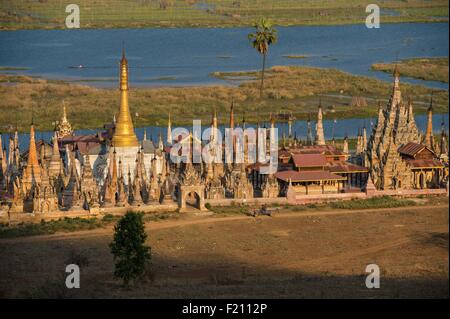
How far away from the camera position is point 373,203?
62.8 meters

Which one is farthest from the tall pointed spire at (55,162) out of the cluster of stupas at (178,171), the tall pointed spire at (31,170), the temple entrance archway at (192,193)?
the temple entrance archway at (192,193)

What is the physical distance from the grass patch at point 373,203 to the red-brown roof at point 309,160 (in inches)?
115

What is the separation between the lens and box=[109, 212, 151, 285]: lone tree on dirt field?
45.2 meters

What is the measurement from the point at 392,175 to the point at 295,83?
61692 mm

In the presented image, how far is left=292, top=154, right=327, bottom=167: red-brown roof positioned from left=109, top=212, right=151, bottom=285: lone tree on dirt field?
19833 millimetres

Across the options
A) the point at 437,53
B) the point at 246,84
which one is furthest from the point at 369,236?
the point at 437,53

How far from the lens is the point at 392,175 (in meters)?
66.1

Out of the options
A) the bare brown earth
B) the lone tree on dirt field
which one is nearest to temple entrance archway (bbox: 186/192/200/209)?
the bare brown earth

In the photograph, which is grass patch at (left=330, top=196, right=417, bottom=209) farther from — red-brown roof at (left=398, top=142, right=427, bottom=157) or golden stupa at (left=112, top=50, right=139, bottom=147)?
golden stupa at (left=112, top=50, right=139, bottom=147)

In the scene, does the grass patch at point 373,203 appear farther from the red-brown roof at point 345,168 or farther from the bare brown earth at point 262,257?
the red-brown roof at point 345,168

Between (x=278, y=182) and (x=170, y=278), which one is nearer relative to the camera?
(x=170, y=278)

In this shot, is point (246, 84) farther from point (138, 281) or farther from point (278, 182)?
point (138, 281)

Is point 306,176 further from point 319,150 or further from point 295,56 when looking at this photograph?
point 295,56

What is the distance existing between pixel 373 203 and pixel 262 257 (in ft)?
43.4
